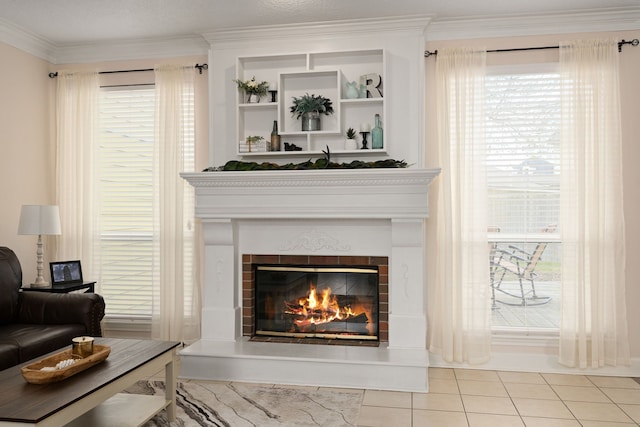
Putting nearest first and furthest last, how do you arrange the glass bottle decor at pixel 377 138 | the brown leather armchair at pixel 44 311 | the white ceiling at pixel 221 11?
the brown leather armchair at pixel 44 311, the white ceiling at pixel 221 11, the glass bottle decor at pixel 377 138

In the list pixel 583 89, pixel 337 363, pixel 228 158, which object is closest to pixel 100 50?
pixel 228 158

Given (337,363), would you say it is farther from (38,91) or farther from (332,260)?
(38,91)

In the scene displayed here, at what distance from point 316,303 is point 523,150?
2086 millimetres

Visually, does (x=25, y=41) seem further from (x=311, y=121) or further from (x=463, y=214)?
(x=463, y=214)

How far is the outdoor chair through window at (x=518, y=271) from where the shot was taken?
13.8ft

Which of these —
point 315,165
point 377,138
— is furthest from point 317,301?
point 377,138

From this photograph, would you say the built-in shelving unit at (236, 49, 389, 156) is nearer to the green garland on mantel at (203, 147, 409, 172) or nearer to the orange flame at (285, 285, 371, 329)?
the green garland on mantel at (203, 147, 409, 172)

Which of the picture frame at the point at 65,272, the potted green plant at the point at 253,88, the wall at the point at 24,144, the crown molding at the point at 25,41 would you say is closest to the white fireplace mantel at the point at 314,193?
the potted green plant at the point at 253,88

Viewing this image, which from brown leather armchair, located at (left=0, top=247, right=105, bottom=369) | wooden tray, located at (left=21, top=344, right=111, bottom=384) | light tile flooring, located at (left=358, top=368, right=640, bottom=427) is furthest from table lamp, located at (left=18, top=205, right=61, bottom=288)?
light tile flooring, located at (left=358, top=368, right=640, bottom=427)

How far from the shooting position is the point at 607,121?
13.1ft

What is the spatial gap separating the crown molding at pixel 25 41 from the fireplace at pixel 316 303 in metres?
2.74

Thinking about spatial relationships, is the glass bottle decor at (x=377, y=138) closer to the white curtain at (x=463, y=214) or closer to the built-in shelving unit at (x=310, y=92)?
the built-in shelving unit at (x=310, y=92)

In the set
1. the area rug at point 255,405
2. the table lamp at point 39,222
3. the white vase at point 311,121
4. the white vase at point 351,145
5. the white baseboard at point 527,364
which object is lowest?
the area rug at point 255,405

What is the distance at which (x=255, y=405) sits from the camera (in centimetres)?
342
